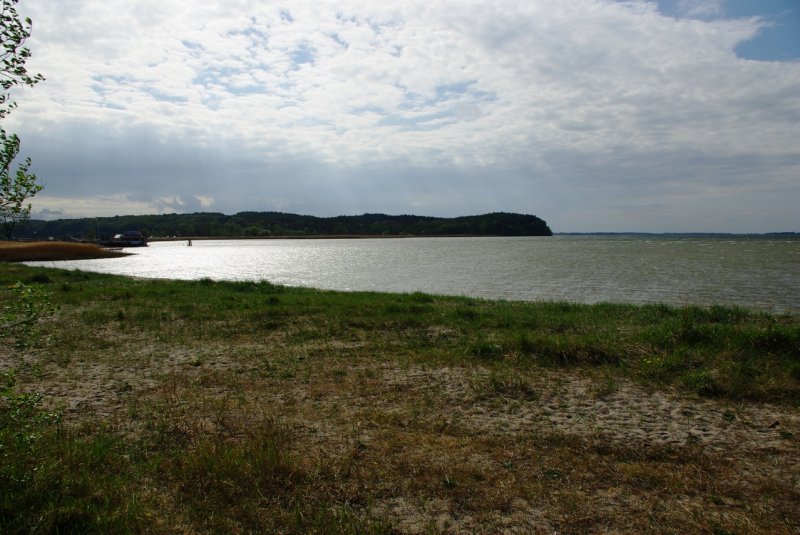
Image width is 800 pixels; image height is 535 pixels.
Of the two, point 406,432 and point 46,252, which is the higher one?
point 46,252

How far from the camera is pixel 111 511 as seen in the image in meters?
5.05

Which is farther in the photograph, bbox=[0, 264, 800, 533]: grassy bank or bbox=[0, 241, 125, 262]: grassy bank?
bbox=[0, 241, 125, 262]: grassy bank

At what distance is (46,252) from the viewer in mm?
72062

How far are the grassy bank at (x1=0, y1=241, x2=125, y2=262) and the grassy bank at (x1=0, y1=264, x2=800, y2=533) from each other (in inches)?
2574

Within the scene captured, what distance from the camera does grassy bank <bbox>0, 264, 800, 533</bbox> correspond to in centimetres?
516

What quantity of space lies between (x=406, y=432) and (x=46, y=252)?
3294 inches

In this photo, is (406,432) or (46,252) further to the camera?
(46,252)

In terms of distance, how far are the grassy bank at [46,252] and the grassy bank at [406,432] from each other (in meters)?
65.4

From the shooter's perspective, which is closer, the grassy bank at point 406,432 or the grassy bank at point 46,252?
the grassy bank at point 406,432

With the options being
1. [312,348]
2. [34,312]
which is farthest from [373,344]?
[34,312]

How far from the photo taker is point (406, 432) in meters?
7.41

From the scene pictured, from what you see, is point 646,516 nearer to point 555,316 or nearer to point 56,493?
point 56,493

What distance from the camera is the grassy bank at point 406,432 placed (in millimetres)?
5156

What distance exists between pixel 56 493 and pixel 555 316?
15.5 m
